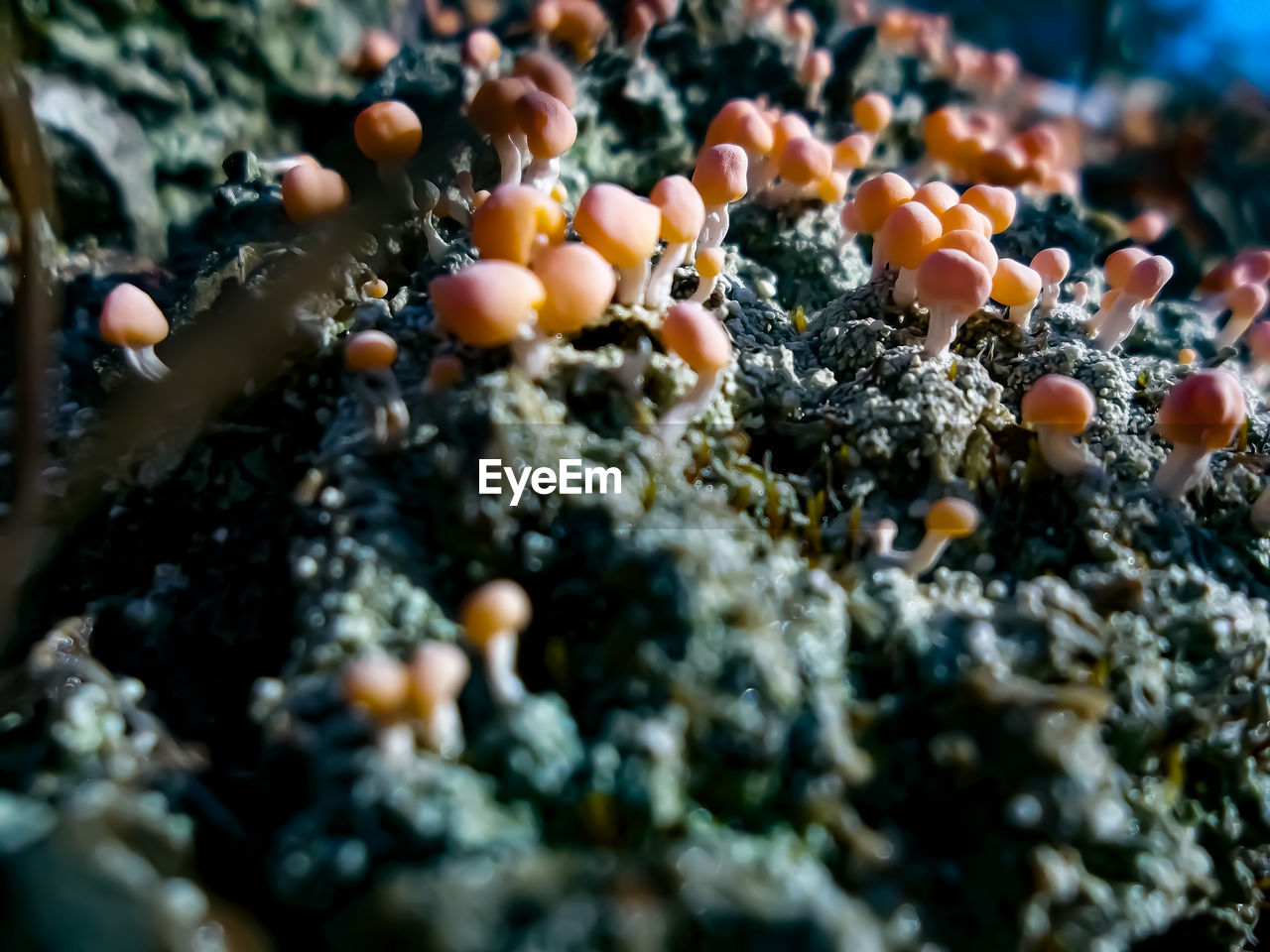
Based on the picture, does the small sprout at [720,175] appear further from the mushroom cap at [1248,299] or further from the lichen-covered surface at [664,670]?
the mushroom cap at [1248,299]

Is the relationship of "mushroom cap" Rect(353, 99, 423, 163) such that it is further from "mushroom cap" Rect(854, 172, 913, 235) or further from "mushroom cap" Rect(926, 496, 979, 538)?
"mushroom cap" Rect(926, 496, 979, 538)

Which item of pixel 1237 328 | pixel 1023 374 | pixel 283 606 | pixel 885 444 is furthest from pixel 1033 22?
pixel 283 606

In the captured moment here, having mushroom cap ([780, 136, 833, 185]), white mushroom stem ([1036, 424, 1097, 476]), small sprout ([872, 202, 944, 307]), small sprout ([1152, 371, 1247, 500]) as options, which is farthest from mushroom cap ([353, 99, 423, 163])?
small sprout ([1152, 371, 1247, 500])

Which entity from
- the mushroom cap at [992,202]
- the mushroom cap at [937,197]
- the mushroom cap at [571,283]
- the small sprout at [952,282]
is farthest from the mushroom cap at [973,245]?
the mushroom cap at [571,283]

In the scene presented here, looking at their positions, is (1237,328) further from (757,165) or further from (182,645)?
(182,645)

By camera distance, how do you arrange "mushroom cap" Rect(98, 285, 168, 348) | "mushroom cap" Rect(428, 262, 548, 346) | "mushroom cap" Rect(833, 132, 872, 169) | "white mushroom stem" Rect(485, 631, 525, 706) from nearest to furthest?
1. "white mushroom stem" Rect(485, 631, 525, 706)
2. "mushroom cap" Rect(428, 262, 548, 346)
3. "mushroom cap" Rect(98, 285, 168, 348)
4. "mushroom cap" Rect(833, 132, 872, 169)

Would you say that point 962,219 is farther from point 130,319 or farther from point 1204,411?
point 130,319
